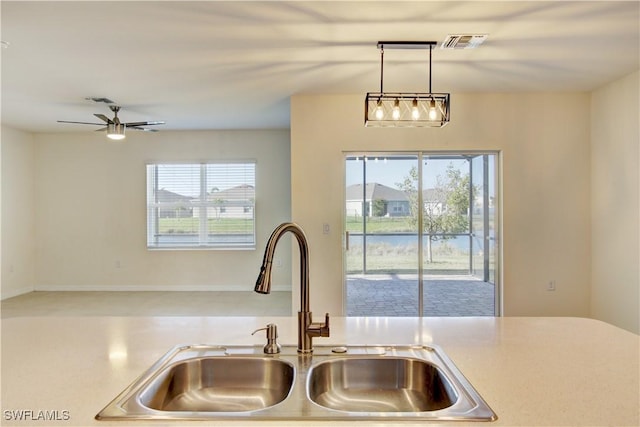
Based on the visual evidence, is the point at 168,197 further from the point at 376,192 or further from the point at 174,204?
the point at 376,192

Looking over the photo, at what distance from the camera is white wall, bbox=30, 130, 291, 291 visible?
21.2ft

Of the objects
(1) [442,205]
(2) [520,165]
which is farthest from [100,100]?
(2) [520,165]

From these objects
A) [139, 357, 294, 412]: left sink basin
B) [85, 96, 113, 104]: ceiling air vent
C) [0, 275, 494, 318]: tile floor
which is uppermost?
[85, 96, 113, 104]: ceiling air vent

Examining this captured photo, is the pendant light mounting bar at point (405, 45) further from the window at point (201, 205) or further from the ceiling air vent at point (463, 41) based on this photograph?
the window at point (201, 205)

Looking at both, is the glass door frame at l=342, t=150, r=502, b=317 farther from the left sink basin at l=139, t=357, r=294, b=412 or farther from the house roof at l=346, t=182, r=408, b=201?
the left sink basin at l=139, t=357, r=294, b=412

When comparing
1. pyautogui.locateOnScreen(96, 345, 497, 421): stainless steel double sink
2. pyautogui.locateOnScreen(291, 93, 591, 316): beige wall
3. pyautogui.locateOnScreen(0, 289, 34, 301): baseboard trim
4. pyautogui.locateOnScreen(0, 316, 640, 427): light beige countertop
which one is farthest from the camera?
pyautogui.locateOnScreen(0, 289, 34, 301): baseboard trim

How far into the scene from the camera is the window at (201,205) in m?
6.50

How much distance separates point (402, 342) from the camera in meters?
1.32

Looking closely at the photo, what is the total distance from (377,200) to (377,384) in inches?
133

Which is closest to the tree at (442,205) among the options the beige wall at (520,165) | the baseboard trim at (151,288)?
the beige wall at (520,165)

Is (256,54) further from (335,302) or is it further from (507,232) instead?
(507,232)

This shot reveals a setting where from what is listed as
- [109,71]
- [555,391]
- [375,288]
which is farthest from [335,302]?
[555,391]

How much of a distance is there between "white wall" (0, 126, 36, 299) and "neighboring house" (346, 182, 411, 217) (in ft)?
17.4

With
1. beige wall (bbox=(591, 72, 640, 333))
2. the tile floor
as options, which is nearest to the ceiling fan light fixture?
the tile floor
